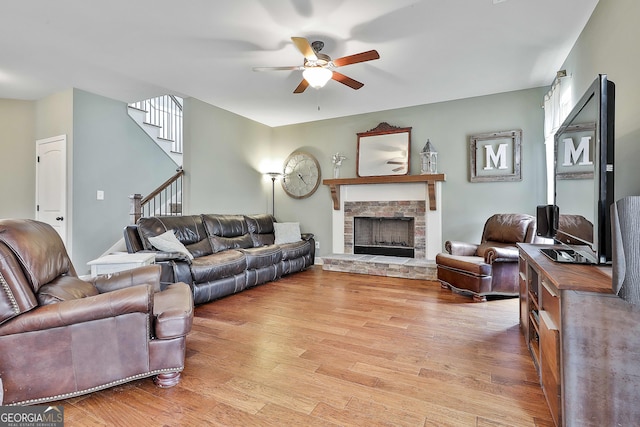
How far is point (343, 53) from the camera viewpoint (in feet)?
10.7

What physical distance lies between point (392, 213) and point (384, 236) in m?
0.45

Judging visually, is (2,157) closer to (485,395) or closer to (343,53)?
(343,53)

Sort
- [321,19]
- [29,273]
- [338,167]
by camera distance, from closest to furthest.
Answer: [29,273] < [321,19] < [338,167]

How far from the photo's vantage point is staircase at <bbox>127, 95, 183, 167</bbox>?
515 centimetres

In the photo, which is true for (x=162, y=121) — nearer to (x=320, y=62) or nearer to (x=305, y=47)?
(x=320, y=62)

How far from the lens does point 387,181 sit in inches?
196

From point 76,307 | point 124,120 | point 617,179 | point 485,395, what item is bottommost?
point 485,395

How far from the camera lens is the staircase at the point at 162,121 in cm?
515

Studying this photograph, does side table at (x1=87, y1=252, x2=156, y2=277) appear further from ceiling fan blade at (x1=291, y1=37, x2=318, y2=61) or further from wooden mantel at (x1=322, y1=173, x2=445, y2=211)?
wooden mantel at (x1=322, y1=173, x2=445, y2=211)

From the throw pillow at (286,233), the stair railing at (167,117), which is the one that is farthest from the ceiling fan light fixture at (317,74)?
the stair railing at (167,117)

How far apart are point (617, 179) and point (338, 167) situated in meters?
3.86

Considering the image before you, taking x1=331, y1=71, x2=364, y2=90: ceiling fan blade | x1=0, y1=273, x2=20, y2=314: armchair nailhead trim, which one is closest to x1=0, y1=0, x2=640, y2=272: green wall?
x1=331, y1=71, x2=364, y2=90: ceiling fan blade

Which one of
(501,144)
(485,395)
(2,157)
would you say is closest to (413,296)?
(485,395)

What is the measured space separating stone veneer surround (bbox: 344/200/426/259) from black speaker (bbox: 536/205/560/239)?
6.89 ft
